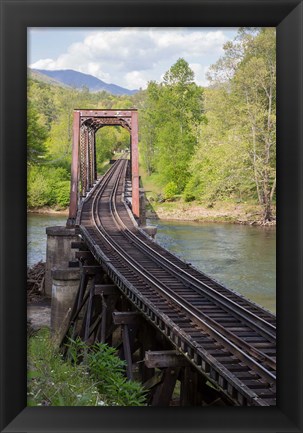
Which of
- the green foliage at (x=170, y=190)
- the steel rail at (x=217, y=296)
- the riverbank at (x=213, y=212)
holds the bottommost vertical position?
the steel rail at (x=217, y=296)

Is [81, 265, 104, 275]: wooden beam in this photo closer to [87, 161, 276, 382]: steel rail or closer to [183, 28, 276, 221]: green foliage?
[87, 161, 276, 382]: steel rail

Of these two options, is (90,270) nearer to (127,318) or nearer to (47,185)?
(47,185)

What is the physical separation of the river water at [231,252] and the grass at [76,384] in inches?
79.0

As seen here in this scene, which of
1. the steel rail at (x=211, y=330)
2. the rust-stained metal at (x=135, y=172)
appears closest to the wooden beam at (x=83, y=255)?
the steel rail at (x=211, y=330)

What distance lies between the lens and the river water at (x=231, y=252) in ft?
30.8

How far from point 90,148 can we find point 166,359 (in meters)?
17.3

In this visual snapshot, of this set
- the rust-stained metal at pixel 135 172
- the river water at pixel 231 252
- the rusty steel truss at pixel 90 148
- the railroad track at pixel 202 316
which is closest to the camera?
the railroad track at pixel 202 316

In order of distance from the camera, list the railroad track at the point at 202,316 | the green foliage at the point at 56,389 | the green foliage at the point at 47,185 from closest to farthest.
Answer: the green foliage at the point at 56,389 < the railroad track at the point at 202,316 < the green foliage at the point at 47,185

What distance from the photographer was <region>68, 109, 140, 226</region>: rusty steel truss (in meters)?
17.0

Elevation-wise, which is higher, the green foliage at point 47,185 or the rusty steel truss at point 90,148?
the rusty steel truss at point 90,148
